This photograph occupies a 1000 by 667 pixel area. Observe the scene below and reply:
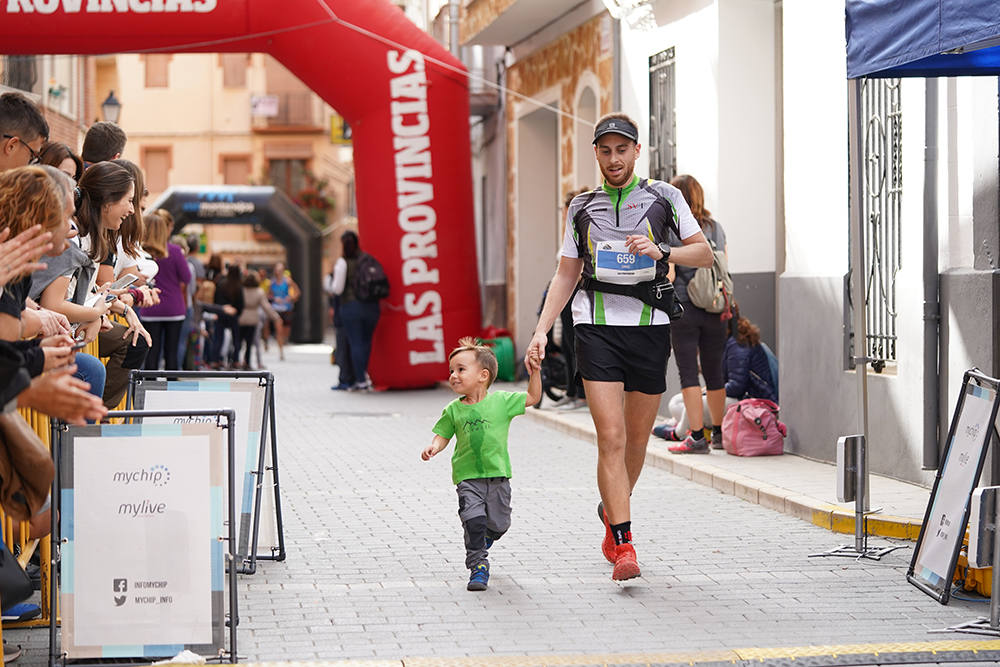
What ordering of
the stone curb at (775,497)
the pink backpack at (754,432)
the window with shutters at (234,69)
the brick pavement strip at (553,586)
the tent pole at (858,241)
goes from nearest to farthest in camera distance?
the brick pavement strip at (553,586)
the tent pole at (858,241)
the stone curb at (775,497)
the pink backpack at (754,432)
the window with shutters at (234,69)

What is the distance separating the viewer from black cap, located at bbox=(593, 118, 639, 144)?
704 centimetres

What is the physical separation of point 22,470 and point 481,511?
8.05 ft

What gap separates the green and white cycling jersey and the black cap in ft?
0.71

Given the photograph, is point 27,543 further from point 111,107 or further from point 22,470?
point 111,107

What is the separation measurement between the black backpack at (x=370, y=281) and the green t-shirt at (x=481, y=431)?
12027 millimetres

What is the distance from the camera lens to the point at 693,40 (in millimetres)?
14281

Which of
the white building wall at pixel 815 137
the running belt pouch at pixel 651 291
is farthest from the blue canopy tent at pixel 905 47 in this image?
the white building wall at pixel 815 137

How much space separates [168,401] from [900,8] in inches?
142

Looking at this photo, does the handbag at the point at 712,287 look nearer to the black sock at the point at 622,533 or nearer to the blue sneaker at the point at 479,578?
the black sock at the point at 622,533

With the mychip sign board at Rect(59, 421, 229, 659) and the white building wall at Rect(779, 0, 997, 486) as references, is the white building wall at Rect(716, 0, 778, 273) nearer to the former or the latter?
the white building wall at Rect(779, 0, 997, 486)

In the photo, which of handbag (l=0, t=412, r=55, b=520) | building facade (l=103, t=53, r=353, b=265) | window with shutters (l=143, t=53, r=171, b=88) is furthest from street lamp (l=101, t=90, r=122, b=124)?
window with shutters (l=143, t=53, r=171, b=88)

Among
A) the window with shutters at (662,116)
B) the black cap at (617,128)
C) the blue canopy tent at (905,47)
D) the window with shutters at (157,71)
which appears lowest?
the black cap at (617,128)

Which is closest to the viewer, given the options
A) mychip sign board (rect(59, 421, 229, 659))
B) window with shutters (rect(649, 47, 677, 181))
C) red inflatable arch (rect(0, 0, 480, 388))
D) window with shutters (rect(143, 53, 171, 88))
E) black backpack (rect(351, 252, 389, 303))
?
mychip sign board (rect(59, 421, 229, 659))

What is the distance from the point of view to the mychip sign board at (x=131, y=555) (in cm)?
534
